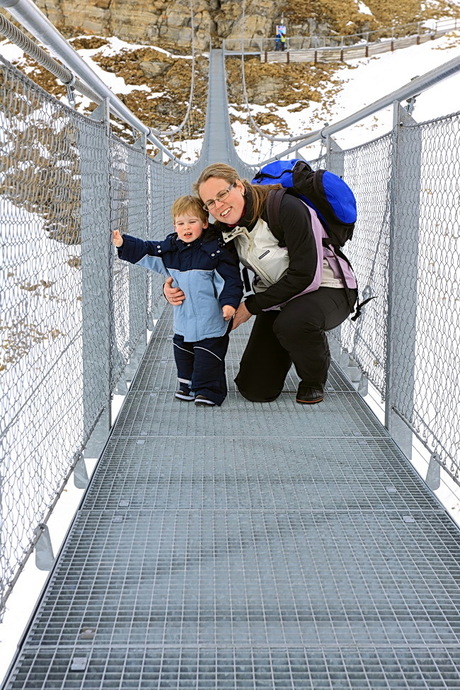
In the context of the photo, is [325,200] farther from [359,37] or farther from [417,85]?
[359,37]

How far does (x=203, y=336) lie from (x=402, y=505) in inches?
40.0

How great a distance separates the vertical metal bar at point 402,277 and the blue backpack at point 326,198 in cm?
19

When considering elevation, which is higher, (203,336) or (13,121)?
(13,121)

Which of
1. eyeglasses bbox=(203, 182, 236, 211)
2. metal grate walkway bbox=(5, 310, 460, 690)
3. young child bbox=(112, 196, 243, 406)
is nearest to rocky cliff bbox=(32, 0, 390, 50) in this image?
young child bbox=(112, 196, 243, 406)

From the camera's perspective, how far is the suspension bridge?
123cm

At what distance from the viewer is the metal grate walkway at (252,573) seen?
1.20 meters

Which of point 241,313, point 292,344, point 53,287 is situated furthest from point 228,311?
point 53,287

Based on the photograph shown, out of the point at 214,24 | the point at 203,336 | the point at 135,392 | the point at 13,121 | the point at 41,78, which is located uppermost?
the point at 214,24

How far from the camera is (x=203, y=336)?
2.56 metres

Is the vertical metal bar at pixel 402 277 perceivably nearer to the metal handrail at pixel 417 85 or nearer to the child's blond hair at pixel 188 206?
the metal handrail at pixel 417 85

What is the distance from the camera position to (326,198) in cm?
241

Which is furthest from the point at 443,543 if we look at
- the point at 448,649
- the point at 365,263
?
the point at 365,263

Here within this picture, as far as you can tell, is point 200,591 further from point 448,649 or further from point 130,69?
point 130,69

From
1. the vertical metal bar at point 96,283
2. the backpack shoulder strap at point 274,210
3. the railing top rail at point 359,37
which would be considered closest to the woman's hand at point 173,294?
the vertical metal bar at point 96,283
